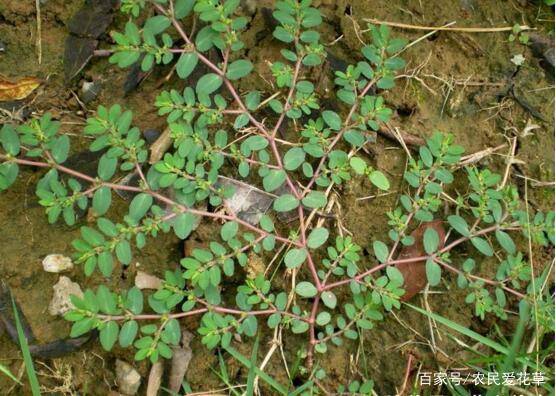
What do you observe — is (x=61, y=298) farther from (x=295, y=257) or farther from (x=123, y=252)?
(x=295, y=257)

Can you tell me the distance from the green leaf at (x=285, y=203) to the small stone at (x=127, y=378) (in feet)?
3.08

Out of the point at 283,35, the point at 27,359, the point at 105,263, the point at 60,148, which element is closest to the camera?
the point at 27,359

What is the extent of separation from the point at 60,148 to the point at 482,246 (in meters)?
1.90

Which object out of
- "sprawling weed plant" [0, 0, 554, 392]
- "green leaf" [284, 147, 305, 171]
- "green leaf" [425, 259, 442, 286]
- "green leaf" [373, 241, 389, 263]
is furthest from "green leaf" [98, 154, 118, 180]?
"green leaf" [425, 259, 442, 286]

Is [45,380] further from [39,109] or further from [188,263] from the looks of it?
[39,109]

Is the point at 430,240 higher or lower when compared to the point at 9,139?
lower

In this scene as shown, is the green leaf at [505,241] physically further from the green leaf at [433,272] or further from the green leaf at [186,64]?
the green leaf at [186,64]

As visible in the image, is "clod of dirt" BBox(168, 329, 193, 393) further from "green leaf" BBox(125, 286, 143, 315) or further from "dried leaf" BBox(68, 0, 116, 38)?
"dried leaf" BBox(68, 0, 116, 38)

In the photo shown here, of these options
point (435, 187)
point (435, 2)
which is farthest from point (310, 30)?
point (435, 187)

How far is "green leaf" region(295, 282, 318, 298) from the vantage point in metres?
2.83

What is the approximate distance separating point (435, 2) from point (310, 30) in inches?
26.3

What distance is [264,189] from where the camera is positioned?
2924mm

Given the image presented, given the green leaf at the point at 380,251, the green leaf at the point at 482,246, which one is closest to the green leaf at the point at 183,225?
the green leaf at the point at 380,251

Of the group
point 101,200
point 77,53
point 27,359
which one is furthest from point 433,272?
point 77,53
